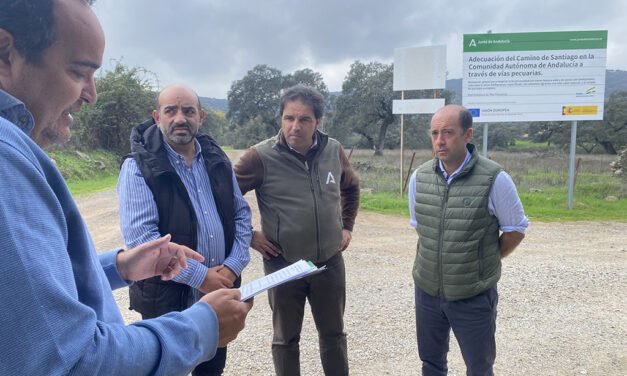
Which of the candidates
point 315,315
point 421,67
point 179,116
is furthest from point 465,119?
point 421,67

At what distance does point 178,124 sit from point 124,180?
18.8 inches

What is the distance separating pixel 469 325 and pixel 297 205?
1.33 meters

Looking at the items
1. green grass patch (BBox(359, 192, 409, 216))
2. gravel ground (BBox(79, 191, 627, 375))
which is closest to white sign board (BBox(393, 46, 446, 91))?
green grass patch (BBox(359, 192, 409, 216))

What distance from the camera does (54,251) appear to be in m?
0.82

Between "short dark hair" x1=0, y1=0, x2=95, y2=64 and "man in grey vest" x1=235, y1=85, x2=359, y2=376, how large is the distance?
2.12 meters

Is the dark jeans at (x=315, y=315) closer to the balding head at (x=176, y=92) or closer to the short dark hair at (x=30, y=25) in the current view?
the balding head at (x=176, y=92)

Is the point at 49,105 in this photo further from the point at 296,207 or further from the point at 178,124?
the point at 296,207

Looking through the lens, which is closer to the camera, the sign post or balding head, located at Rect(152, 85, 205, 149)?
balding head, located at Rect(152, 85, 205, 149)

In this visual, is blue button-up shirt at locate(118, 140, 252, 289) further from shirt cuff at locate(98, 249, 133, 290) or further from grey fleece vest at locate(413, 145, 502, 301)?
grey fleece vest at locate(413, 145, 502, 301)

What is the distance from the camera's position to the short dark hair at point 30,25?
35.8 inches

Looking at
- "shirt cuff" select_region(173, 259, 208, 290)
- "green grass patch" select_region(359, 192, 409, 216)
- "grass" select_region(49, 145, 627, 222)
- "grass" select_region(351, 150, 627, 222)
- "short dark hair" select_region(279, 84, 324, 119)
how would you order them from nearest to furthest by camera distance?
"shirt cuff" select_region(173, 259, 208, 290), "short dark hair" select_region(279, 84, 324, 119), "grass" select_region(351, 150, 627, 222), "grass" select_region(49, 145, 627, 222), "green grass patch" select_region(359, 192, 409, 216)

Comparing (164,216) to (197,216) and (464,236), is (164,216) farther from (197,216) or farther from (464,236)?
(464,236)

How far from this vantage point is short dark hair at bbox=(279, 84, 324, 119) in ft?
10.2

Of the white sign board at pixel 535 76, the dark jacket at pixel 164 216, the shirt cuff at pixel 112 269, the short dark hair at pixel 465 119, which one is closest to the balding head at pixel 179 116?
the dark jacket at pixel 164 216
